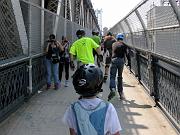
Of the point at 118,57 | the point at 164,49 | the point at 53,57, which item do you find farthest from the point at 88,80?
the point at 53,57

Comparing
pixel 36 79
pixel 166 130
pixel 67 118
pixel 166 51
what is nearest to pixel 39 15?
pixel 36 79

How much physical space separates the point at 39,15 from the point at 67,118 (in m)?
9.39

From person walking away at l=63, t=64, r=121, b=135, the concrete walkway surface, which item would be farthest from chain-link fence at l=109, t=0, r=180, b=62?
person walking away at l=63, t=64, r=121, b=135

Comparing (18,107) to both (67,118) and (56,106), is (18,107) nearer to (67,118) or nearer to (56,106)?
(56,106)

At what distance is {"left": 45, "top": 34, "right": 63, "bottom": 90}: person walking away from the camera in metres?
11.1

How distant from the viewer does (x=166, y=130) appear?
6785 mm

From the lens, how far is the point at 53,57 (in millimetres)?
11148

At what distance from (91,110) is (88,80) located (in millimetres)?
232

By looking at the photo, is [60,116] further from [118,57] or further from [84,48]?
[118,57]

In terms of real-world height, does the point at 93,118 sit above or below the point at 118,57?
below

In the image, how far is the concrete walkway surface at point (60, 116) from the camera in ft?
22.0

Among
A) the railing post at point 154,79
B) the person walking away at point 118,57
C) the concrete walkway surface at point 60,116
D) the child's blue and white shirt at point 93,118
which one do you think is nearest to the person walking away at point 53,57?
the concrete walkway surface at point 60,116

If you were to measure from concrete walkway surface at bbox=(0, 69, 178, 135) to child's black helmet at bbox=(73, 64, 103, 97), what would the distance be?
12.9 ft

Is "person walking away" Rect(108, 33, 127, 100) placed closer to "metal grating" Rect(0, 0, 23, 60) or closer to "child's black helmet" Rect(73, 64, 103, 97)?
"metal grating" Rect(0, 0, 23, 60)
